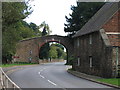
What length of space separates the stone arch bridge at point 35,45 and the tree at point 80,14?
2880mm

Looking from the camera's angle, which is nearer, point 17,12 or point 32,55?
point 17,12

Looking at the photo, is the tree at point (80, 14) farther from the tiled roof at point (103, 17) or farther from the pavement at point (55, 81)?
the pavement at point (55, 81)

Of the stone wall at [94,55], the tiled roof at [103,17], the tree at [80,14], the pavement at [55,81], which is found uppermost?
the tree at [80,14]

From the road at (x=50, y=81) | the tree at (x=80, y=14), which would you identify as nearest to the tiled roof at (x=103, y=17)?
the road at (x=50, y=81)

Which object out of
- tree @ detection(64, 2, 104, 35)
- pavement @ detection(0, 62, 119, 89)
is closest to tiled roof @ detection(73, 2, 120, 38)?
pavement @ detection(0, 62, 119, 89)

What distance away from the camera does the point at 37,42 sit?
226 feet

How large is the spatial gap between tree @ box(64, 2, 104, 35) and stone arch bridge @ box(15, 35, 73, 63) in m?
2.88

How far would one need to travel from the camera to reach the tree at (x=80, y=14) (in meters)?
56.7

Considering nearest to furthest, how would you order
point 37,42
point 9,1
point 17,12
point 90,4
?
point 9,1 → point 17,12 → point 90,4 → point 37,42

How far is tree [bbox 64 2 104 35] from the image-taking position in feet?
186

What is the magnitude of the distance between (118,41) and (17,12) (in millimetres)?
10648

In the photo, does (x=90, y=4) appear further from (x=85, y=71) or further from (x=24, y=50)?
(x=85, y=71)

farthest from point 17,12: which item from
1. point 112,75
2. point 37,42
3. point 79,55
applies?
point 37,42

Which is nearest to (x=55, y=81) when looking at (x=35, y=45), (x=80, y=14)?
(x=80, y=14)
